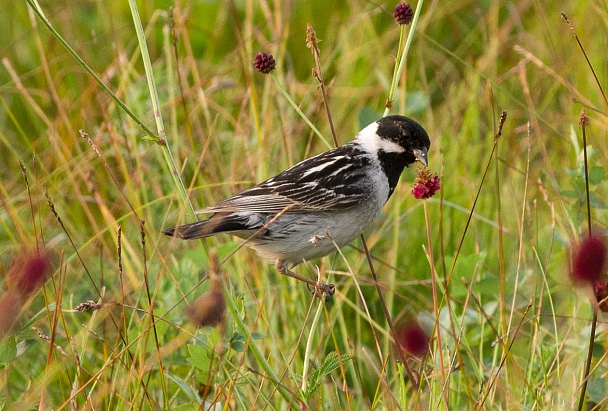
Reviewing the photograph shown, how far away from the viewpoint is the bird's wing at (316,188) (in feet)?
12.2

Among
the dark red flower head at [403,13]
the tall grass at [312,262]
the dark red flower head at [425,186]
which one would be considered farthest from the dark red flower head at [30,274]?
the dark red flower head at [403,13]

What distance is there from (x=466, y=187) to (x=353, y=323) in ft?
3.76

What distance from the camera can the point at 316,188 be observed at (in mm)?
3814

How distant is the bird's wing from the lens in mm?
3713

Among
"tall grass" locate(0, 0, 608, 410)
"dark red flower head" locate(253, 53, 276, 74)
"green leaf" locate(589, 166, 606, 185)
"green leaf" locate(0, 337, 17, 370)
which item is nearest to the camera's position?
"green leaf" locate(0, 337, 17, 370)

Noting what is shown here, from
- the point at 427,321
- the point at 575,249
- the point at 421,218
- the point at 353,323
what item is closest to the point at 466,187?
the point at 421,218

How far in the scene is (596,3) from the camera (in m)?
4.36

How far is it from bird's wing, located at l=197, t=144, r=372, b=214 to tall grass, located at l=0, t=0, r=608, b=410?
0.31 m

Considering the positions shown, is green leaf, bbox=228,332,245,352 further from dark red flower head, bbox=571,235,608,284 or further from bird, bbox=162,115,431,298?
dark red flower head, bbox=571,235,608,284

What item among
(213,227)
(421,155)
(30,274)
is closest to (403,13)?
(421,155)

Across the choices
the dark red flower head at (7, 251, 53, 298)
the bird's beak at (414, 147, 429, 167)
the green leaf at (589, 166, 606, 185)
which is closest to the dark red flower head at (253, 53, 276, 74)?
the bird's beak at (414, 147, 429, 167)

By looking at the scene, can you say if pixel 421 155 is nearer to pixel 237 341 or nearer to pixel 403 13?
pixel 403 13

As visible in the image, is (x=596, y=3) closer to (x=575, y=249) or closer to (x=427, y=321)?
(x=427, y=321)

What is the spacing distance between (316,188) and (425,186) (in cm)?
112
